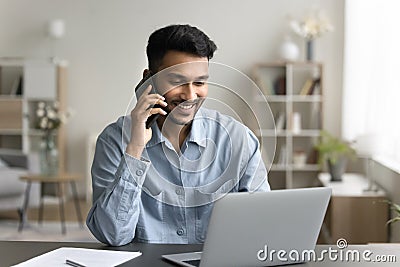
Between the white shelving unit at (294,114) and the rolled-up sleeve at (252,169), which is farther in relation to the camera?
the white shelving unit at (294,114)

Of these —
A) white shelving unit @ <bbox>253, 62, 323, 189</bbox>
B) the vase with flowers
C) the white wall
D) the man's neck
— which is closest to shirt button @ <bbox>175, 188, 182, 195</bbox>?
the man's neck

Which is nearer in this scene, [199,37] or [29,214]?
[199,37]

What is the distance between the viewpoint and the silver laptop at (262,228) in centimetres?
155

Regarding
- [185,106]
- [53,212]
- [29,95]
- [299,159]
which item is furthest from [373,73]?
[185,106]

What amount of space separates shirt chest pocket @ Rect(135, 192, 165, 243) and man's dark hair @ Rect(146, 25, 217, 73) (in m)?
0.38

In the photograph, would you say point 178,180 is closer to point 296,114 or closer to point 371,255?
point 371,255

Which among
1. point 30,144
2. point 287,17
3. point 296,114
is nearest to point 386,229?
point 296,114

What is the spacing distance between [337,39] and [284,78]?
61 cm

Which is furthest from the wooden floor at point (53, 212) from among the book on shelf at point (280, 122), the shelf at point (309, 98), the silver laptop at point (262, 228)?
the silver laptop at point (262, 228)

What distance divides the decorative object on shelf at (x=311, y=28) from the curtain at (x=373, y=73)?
193mm

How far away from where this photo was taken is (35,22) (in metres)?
7.57

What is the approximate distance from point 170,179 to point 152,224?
0.62ft

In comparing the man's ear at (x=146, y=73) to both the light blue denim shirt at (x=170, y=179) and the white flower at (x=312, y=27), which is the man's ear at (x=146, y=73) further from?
the white flower at (x=312, y=27)

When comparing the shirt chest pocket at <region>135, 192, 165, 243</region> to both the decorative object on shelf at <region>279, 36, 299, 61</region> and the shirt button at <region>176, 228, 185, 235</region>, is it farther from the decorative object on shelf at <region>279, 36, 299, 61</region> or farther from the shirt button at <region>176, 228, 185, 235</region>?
the decorative object on shelf at <region>279, 36, 299, 61</region>
